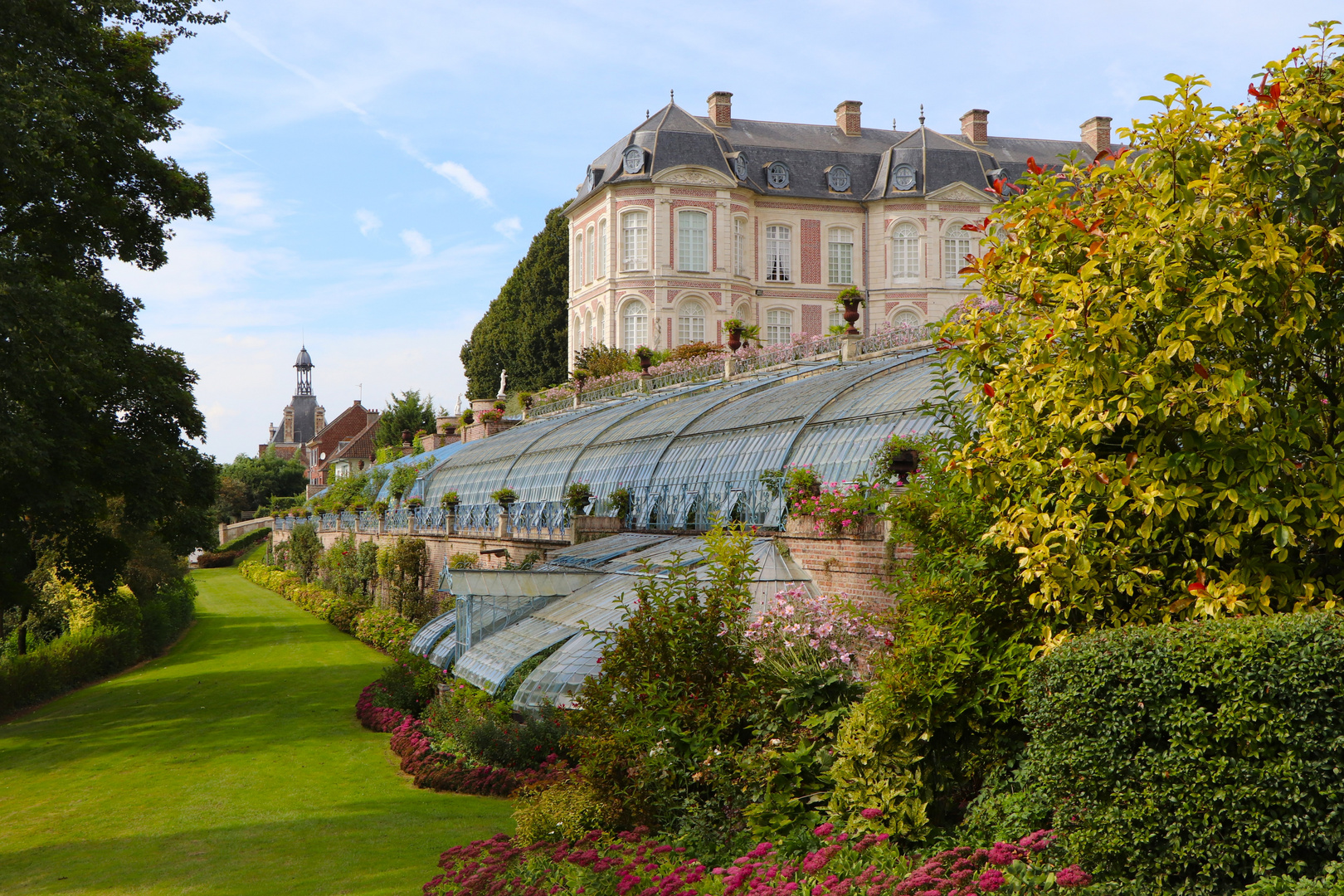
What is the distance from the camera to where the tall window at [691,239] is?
5431cm

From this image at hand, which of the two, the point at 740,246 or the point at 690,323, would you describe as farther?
the point at 740,246

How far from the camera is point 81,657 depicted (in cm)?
2914

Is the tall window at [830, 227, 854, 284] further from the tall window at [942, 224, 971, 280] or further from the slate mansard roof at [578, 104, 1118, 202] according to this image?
the tall window at [942, 224, 971, 280]

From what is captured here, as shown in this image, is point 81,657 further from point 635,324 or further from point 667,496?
point 635,324

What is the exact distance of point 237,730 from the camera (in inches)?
858

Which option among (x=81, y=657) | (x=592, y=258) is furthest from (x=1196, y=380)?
(x=592, y=258)

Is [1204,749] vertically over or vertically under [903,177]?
under

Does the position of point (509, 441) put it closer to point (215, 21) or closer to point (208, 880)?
point (215, 21)

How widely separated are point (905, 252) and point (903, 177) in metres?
3.99

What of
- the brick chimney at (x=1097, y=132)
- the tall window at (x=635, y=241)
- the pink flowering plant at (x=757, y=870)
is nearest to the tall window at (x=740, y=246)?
the tall window at (x=635, y=241)

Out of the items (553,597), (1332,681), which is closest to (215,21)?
(553,597)

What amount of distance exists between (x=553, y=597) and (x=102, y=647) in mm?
19407

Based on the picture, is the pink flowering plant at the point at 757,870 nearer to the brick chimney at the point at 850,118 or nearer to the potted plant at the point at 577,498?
the potted plant at the point at 577,498

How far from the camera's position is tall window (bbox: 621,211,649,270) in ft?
178
